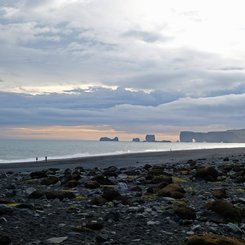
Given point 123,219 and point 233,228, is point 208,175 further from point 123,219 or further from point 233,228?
point 123,219

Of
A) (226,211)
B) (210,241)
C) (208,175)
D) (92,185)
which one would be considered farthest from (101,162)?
(210,241)

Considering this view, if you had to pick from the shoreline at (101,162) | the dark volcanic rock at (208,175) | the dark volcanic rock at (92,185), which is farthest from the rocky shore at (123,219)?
the shoreline at (101,162)

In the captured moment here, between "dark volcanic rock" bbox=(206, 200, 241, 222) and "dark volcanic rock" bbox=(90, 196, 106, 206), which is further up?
"dark volcanic rock" bbox=(90, 196, 106, 206)

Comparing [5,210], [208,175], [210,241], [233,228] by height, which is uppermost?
[5,210]

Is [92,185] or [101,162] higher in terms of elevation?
[92,185]

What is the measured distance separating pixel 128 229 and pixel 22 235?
6.94ft

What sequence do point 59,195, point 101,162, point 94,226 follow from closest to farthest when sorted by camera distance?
point 94,226
point 59,195
point 101,162

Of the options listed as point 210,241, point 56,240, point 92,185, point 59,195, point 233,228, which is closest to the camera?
point 210,241

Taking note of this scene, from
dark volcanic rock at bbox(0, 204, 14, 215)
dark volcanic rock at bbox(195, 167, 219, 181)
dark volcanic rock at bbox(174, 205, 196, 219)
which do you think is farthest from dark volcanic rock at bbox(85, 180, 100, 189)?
dark volcanic rock at bbox(0, 204, 14, 215)

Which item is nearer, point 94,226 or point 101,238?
point 101,238

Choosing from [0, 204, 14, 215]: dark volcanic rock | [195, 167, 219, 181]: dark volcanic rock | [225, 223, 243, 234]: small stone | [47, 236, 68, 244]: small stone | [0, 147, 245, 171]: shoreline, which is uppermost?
[0, 204, 14, 215]: dark volcanic rock

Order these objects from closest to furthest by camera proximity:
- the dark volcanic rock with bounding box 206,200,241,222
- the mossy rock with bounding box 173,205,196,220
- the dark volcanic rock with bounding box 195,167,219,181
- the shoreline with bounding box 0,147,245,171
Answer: the mossy rock with bounding box 173,205,196,220 → the dark volcanic rock with bounding box 206,200,241,222 → the dark volcanic rock with bounding box 195,167,219,181 → the shoreline with bounding box 0,147,245,171

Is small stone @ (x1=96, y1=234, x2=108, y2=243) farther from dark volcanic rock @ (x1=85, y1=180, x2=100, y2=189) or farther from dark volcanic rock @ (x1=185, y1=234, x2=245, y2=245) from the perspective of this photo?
dark volcanic rock @ (x1=85, y1=180, x2=100, y2=189)

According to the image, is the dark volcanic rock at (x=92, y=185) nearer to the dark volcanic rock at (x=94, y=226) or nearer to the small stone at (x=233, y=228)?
the dark volcanic rock at (x=94, y=226)
